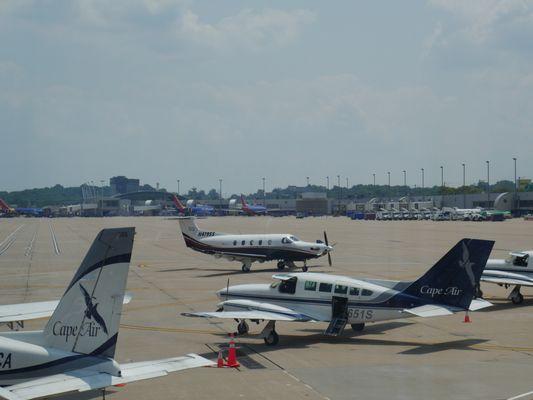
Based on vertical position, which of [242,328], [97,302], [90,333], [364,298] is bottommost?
[242,328]

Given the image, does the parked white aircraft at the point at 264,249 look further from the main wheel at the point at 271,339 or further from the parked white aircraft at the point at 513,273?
the main wheel at the point at 271,339

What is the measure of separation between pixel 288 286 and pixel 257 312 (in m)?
1.89

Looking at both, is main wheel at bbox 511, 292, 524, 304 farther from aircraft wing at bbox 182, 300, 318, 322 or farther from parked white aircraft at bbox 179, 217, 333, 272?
parked white aircraft at bbox 179, 217, 333, 272

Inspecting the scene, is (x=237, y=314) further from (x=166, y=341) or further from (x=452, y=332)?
(x=452, y=332)

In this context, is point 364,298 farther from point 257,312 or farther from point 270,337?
point 257,312

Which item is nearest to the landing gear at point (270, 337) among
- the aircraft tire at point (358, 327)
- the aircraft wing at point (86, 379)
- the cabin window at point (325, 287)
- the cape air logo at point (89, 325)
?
the cabin window at point (325, 287)

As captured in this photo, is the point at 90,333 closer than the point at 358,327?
Yes

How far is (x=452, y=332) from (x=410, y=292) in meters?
2.96

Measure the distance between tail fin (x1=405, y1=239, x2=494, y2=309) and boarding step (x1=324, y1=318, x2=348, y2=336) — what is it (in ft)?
7.21

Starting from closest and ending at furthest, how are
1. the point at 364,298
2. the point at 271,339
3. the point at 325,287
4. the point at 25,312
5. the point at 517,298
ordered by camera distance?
the point at 25,312 < the point at 271,339 < the point at 364,298 < the point at 325,287 < the point at 517,298

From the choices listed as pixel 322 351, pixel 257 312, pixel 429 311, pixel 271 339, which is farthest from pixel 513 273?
pixel 257 312

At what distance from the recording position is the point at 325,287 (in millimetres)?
22891

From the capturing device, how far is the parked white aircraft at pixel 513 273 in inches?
1163

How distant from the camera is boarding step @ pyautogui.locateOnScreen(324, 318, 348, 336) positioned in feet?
72.3
